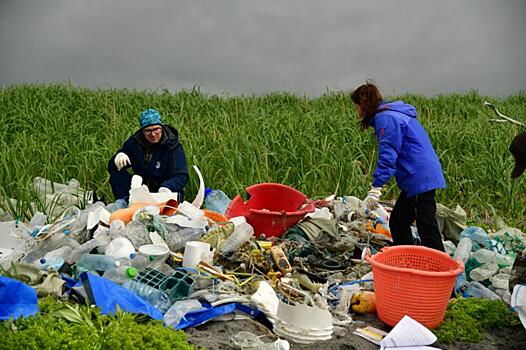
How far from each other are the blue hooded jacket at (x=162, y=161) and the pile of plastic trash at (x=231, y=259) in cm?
30

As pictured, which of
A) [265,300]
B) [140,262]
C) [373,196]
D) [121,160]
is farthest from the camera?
[121,160]

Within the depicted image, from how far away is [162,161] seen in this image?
5.82 m

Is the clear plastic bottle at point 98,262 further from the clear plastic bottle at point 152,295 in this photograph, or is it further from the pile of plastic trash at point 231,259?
the clear plastic bottle at point 152,295

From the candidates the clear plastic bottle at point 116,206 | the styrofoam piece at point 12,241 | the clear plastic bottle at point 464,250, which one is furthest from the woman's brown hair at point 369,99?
the styrofoam piece at point 12,241

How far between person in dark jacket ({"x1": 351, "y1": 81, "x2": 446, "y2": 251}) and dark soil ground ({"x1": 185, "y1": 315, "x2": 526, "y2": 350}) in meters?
1.23

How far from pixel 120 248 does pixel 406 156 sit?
224 cm

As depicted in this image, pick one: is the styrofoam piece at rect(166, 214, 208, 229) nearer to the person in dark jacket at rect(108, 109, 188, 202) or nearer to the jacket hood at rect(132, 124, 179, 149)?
the person in dark jacket at rect(108, 109, 188, 202)

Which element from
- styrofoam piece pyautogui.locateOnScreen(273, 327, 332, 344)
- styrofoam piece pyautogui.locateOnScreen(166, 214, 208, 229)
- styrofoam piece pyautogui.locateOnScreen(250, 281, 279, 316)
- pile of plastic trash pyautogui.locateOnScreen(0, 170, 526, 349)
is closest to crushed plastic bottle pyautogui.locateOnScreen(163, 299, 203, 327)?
pile of plastic trash pyautogui.locateOnScreen(0, 170, 526, 349)

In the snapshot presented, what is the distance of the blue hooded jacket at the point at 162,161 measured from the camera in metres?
5.75

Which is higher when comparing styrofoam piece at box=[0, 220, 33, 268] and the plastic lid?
the plastic lid

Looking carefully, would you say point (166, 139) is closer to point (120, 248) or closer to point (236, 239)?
point (236, 239)

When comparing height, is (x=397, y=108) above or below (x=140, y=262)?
above


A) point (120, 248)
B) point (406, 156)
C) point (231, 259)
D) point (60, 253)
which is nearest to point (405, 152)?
point (406, 156)

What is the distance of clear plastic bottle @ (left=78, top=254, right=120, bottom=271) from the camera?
155 inches
